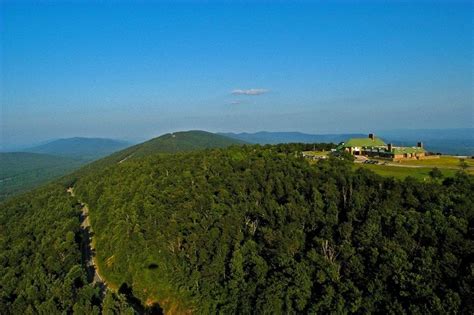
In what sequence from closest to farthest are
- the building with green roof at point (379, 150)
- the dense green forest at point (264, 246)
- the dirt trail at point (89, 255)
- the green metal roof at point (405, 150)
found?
the dense green forest at point (264, 246) → the dirt trail at point (89, 255) → the building with green roof at point (379, 150) → the green metal roof at point (405, 150)

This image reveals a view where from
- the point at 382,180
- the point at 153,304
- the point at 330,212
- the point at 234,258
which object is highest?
the point at 382,180

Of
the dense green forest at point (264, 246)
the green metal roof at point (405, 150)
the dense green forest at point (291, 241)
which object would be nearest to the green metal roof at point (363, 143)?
the green metal roof at point (405, 150)

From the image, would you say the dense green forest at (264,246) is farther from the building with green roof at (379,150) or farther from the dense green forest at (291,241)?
the building with green roof at (379,150)

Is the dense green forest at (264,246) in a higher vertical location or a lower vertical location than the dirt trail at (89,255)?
higher

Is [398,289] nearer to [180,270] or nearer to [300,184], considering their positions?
[300,184]

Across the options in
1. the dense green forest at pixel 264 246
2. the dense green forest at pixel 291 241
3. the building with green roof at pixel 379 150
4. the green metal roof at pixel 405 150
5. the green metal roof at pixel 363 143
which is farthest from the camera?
the green metal roof at pixel 363 143

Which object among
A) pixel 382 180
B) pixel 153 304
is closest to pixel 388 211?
pixel 382 180
